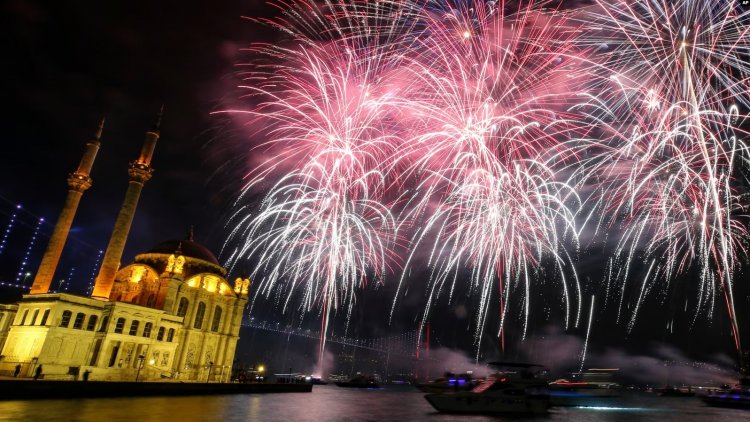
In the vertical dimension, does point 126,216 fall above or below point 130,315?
above

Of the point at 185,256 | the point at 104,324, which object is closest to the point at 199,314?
the point at 185,256

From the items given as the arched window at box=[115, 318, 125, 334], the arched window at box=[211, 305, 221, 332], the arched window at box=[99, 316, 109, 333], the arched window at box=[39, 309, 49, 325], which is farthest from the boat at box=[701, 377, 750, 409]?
the arched window at box=[39, 309, 49, 325]

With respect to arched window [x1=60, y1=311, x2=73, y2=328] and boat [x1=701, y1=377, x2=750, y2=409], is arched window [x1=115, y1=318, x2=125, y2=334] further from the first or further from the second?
boat [x1=701, y1=377, x2=750, y2=409]

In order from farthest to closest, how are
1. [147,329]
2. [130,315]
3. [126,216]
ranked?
[126,216] < [147,329] < [130,315]

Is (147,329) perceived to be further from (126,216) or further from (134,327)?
(126,216)

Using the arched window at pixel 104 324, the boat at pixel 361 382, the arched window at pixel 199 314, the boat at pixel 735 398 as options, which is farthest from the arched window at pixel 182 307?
the boat at pixel 735 398

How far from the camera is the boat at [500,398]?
39125 millimetres

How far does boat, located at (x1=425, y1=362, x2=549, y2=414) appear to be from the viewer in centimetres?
3912

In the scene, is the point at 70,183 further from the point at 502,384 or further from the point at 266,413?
the point at 502,384

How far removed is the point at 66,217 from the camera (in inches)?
1961

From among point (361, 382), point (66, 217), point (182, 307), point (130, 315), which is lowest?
point (361, 382)

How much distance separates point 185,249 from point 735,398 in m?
96.4

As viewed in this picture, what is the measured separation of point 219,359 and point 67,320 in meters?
22.9

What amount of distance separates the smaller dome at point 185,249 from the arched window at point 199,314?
7.94 m
